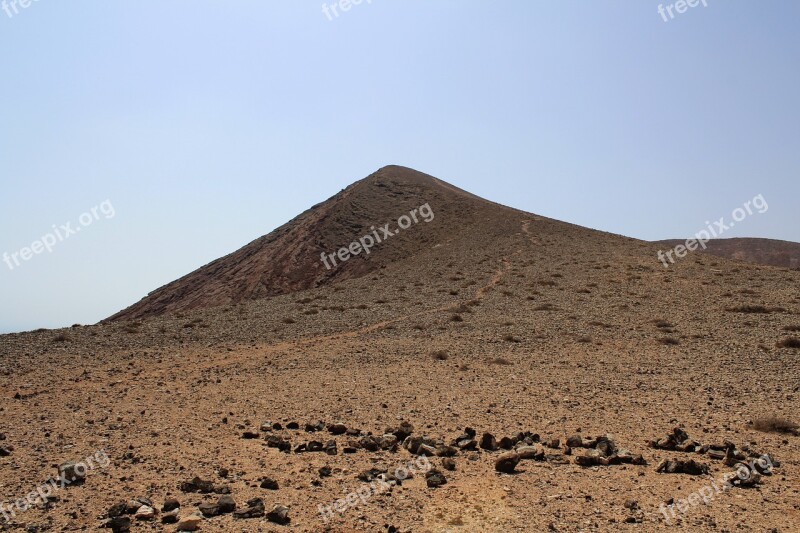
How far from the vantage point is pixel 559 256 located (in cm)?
3944

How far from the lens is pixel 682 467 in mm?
9258

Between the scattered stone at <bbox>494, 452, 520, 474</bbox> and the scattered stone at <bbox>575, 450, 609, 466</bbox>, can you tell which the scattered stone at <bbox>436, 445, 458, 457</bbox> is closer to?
the scattered stone at <bbox>494, 452, 520, 474</bbox>

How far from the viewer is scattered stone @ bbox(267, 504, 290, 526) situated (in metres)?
7.74

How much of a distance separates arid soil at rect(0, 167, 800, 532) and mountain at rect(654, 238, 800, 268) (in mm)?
64668

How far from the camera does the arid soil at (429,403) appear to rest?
26.9 feet

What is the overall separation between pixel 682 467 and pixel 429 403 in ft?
19.9

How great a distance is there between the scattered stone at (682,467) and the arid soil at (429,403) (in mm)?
130

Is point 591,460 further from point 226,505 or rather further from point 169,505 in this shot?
point 169,505

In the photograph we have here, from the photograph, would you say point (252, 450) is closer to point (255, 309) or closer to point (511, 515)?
point (511, 515)

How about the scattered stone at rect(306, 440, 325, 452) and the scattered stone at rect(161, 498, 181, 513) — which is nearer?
→ the scattered stone at rect(161, 498, 181, 513)

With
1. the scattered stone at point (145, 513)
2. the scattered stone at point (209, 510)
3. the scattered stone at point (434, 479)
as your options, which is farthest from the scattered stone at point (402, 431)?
the scattered stone at point (145, 513)

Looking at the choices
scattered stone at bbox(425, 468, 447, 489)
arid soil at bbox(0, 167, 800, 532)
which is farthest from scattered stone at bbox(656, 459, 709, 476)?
scattered stone at bbox(425, 468, 447, 489)

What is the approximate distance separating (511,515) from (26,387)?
14096 millimetres

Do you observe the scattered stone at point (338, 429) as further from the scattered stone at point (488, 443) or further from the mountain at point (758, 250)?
the mountain at point (758, 250)
